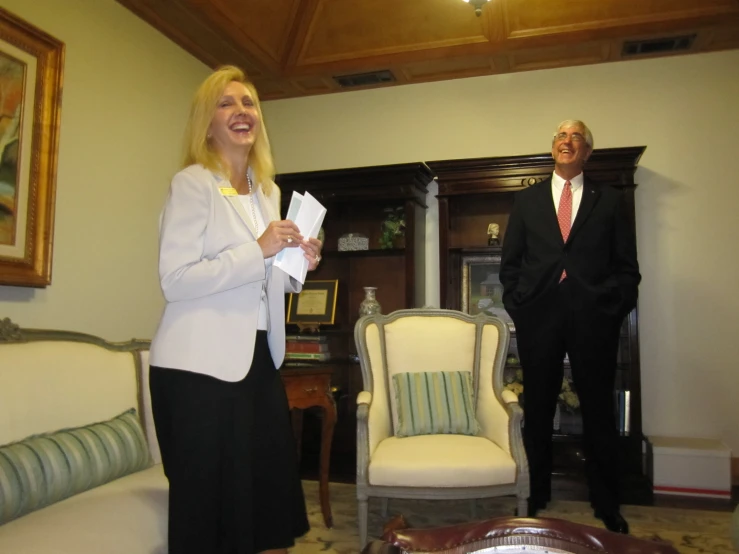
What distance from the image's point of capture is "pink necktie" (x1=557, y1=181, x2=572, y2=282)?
8.75ft

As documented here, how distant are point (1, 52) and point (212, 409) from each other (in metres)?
2.00

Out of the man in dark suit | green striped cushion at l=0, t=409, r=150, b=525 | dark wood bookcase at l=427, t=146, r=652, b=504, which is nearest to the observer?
green striped cushion at l=0, t=409, r=150, b=525

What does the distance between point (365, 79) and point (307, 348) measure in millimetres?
1910

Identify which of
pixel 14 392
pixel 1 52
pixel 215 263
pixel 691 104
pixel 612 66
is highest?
pixel 612 66

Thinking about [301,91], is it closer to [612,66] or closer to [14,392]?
[612,66]

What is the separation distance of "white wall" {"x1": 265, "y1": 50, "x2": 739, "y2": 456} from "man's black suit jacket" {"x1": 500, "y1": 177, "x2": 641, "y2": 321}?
1132mm

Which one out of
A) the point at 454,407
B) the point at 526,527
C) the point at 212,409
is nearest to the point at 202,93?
the point at 212,409

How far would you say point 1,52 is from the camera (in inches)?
92.0

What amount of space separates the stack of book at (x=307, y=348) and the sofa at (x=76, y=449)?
59.3 inches

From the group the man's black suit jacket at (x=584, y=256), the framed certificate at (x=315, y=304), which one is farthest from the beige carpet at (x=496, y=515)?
the framed certificate at (x=315, y=304)

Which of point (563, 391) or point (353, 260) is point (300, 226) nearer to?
point (563, 391)

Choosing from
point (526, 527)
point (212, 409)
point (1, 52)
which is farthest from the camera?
point (1, 52)

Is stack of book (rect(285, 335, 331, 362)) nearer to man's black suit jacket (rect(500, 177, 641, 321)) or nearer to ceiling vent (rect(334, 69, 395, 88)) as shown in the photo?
man's black suit jacket (rect(500, 177, 641, 321))

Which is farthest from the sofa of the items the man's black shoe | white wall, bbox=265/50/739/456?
white wall, bbox=265/50/739/456
